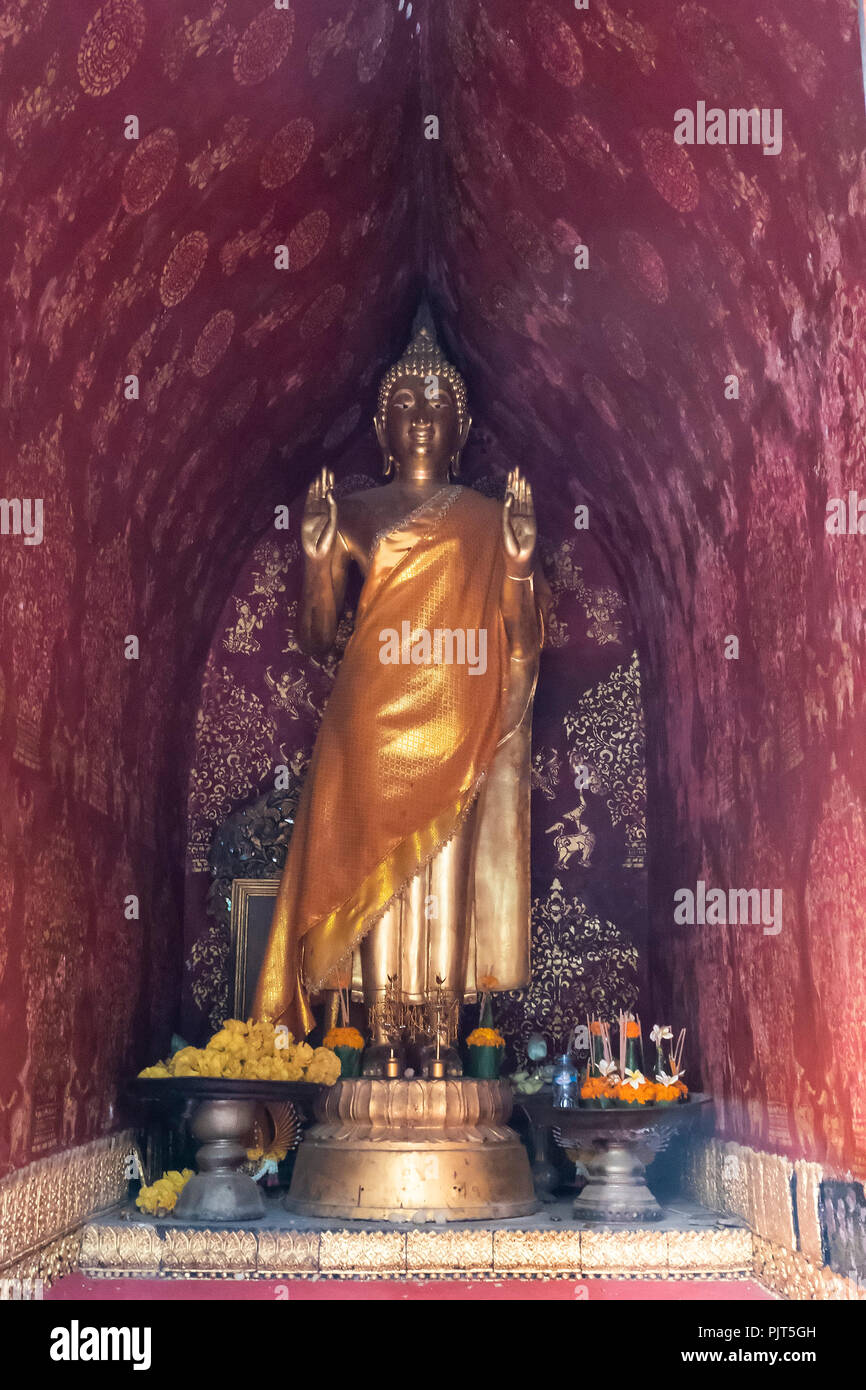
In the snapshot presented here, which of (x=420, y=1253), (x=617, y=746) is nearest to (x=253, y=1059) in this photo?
(x=420, y=1253)

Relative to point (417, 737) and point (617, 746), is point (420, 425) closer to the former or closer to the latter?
point (417, 737)

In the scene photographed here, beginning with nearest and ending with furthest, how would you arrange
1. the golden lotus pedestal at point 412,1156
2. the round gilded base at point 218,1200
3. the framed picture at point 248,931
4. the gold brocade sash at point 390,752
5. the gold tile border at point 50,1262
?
the gold tile border at point 50,1262 < the round gilded base at point 218,1200 < the golden lotus pedestal at point 412,1156 < the gold brocade sash at point 390,752 < the framed picture at point 248,931

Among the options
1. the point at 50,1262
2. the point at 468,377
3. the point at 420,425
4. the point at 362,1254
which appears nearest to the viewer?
the point at 50,1262

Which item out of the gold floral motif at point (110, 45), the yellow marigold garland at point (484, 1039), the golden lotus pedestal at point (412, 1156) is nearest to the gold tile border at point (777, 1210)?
the golden lotus pedestal at point (412, 1156)

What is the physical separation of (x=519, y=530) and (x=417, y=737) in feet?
3.53

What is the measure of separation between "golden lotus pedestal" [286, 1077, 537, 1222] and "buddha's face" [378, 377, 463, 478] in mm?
2946

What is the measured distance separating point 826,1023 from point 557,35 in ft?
→ 11.6

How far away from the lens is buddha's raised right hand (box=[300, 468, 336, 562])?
6891 millimetres

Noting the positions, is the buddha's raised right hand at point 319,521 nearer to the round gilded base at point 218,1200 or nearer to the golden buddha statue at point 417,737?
the golden buddha statue at point 417,737

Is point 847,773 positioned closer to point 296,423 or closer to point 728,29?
point 728,29

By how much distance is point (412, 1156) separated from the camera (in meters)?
5.89

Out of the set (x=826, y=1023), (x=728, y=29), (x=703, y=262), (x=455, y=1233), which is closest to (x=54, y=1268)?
(x=455, y=1233)

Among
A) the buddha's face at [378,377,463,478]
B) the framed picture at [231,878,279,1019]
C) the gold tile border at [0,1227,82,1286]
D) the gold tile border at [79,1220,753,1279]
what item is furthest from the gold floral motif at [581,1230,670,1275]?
the buddha's face at [378,377,463,478]

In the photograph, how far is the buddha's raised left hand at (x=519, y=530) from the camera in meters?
6.75
